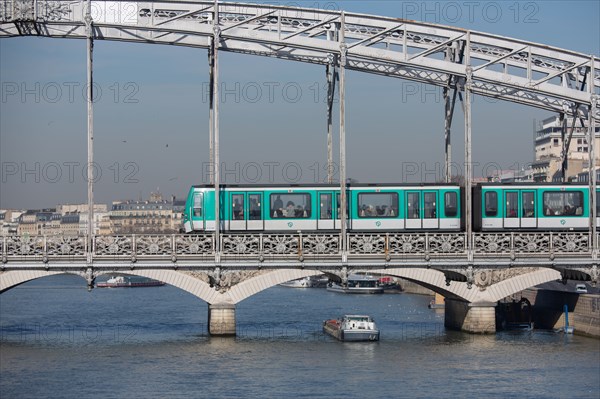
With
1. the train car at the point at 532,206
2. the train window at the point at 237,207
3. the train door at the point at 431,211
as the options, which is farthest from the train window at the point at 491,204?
the train window at the point at 237,207

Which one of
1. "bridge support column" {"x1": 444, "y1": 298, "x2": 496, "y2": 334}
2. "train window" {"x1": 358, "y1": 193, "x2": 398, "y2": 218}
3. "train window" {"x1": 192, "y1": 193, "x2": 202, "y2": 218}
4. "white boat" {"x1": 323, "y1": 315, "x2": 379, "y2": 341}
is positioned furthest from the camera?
"train window" {"x1": 358, "y1": 193, "x2": 398, "y2": 218}

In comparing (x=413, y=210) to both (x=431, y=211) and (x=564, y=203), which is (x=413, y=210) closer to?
(x=431, y=211)

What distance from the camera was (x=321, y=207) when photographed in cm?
5747

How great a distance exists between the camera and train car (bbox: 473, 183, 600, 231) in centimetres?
5828

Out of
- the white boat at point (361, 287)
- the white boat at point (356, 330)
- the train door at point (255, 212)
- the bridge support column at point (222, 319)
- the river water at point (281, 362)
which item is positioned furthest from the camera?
the white boat at point (361, 287)

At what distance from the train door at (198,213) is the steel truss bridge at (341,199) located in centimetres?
128

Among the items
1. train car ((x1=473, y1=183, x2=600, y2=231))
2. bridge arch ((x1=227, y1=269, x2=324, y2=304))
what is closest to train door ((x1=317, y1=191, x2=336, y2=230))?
bridge arch ((x1=227, y1=269, x2=324, y2=304))

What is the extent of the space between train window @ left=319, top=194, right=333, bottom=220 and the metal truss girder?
620cm

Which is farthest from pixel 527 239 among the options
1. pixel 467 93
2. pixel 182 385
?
pixel 182 385

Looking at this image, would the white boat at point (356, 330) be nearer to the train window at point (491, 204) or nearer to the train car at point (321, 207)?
the train car at point (321, 207)

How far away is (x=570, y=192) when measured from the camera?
58625 millimetres

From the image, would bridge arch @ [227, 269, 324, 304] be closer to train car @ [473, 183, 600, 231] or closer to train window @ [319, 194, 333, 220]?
train window @ [319, 194, 333, 220]

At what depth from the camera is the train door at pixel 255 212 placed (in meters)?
57.4

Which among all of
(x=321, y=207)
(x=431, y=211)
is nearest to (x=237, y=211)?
(x=321, y=207)
